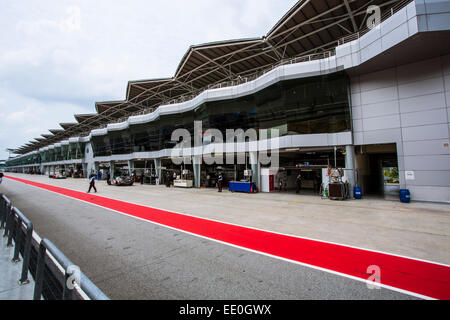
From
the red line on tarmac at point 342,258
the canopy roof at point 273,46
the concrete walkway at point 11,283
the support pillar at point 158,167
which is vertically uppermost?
the canopy roof at point 273,46

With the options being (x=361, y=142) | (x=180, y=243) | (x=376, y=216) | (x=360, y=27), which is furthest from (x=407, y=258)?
(x=360, y=27)

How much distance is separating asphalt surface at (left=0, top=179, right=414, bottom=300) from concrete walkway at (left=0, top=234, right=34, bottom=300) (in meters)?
0.89

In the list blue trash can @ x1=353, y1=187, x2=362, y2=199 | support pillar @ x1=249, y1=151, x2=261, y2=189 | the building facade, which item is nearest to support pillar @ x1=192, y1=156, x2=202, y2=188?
the building facade

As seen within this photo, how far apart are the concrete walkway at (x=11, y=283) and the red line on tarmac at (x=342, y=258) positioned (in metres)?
4.04

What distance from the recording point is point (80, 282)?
5.93 feet

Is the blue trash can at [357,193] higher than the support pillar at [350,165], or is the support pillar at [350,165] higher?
the support pillar at [350,165]

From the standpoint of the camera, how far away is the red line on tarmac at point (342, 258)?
12.1ft

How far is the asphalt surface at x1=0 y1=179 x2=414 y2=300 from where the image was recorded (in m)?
3.35

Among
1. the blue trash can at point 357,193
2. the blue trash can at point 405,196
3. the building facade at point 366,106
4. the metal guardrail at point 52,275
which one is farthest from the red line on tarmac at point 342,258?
the building facade at point 366,106

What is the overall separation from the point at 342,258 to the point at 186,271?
3609 mm

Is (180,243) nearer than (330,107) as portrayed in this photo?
Yes

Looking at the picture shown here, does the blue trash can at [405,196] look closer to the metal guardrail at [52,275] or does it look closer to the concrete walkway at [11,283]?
the metal guardrail at [52,275]
